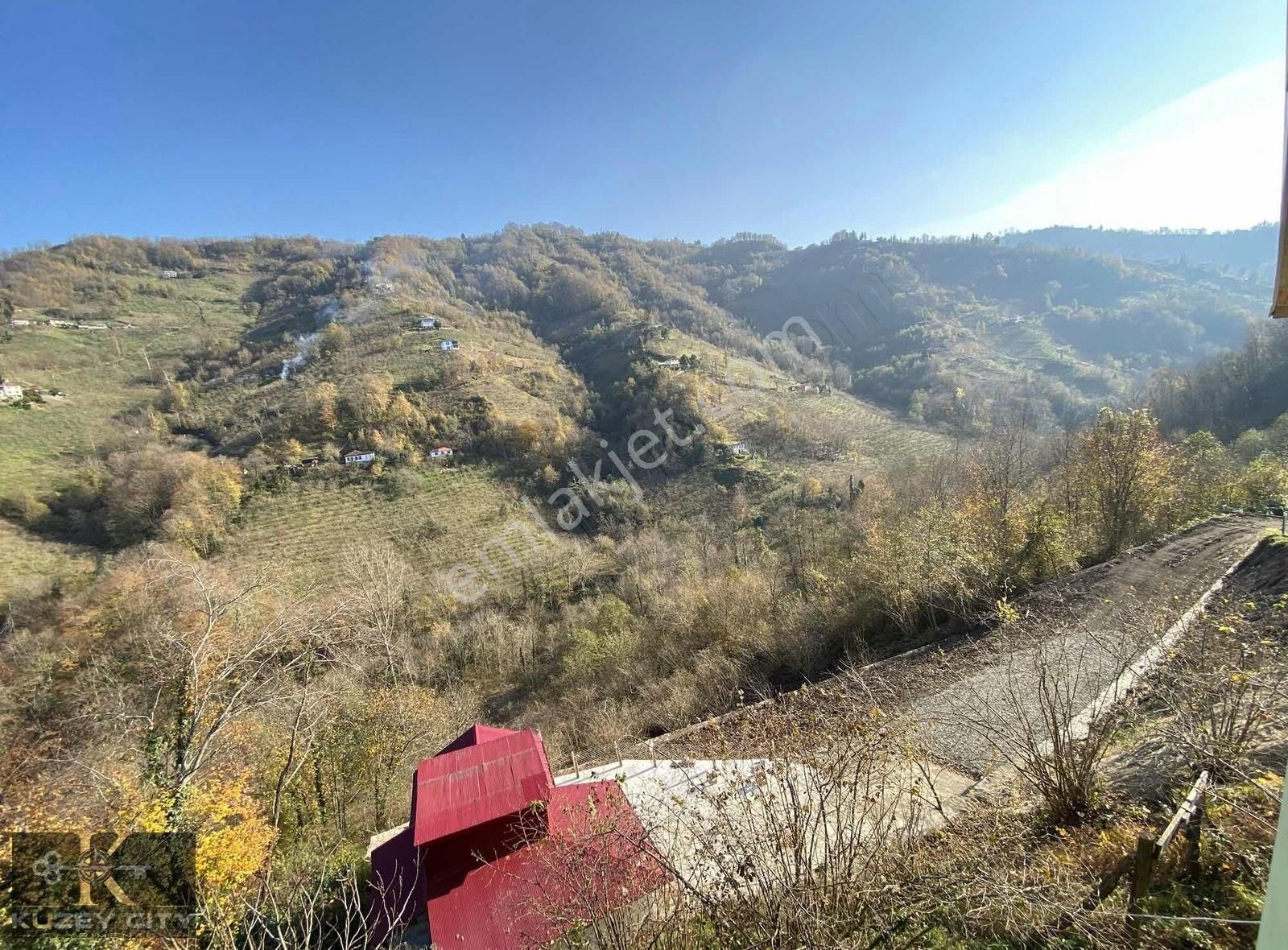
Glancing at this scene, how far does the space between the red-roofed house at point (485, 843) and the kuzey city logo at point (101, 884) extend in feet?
9.38

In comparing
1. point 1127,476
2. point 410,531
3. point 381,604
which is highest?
point 1127,476

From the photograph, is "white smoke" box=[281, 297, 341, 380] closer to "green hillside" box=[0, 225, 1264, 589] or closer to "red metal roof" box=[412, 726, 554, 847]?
"green hillside" box=[0, 225, 1264, 589]

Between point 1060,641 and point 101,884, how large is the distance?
1665cm

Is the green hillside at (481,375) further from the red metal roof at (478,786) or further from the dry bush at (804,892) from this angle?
the dry bush at (804,892)

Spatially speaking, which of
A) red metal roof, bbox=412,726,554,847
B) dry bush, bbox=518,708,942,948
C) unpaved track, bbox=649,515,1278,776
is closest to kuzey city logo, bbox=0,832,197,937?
red metal roof, bbox=412,726,554,847

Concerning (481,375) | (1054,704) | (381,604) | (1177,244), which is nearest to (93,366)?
(481,375)

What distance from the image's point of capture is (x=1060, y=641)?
9.21m

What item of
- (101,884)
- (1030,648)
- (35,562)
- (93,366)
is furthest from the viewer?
(93,366)

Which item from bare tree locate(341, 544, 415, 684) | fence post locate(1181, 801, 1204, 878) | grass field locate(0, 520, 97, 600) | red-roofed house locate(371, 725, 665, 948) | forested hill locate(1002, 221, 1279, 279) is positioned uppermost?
forested hill locate(1002, 221, 1279, 279)

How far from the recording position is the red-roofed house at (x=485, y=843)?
6.23m

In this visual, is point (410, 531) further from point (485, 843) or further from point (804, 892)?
point (804, 892)

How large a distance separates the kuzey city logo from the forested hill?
16078cm

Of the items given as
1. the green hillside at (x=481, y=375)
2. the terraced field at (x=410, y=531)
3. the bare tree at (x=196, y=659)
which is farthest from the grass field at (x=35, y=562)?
the bare tree at (x=196, y=659)

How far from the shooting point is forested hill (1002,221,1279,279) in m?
112
